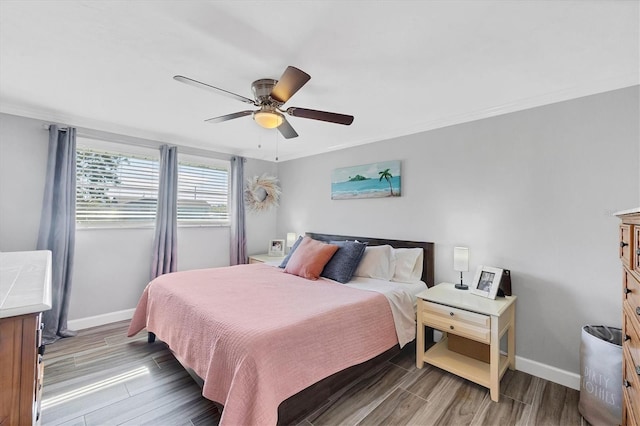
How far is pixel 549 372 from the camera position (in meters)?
2.29

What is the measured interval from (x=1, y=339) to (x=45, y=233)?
9.00ft

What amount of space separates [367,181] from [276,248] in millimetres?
1945

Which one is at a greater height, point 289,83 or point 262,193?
point 289,83

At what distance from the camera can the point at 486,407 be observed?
1.97 m

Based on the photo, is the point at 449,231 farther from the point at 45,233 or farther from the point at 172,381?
the point at 45,233

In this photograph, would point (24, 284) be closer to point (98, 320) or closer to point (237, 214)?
point (98, 320)

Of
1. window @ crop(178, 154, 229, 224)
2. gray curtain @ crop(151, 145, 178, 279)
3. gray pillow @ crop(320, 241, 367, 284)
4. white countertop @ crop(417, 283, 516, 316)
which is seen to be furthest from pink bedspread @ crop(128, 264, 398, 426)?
window @ crop(178, 154, 229, 224)

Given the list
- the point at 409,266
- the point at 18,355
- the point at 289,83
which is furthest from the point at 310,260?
the point at 18,355

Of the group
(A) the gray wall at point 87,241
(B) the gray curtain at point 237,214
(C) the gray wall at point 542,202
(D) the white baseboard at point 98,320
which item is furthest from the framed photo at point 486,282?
(D) the white baseboard at point 98,320

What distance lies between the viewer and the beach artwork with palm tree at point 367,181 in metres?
3.35

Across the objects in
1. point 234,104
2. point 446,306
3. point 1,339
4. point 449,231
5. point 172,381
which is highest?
point 234,104

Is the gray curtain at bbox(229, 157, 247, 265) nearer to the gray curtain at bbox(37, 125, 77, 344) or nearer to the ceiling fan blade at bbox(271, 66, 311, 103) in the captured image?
the gray curtain at bbox(37, 125, 77, 344)

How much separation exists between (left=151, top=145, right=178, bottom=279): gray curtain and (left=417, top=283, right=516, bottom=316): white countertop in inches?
123

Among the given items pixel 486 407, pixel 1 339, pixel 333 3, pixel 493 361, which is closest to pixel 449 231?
pixel 493 361
